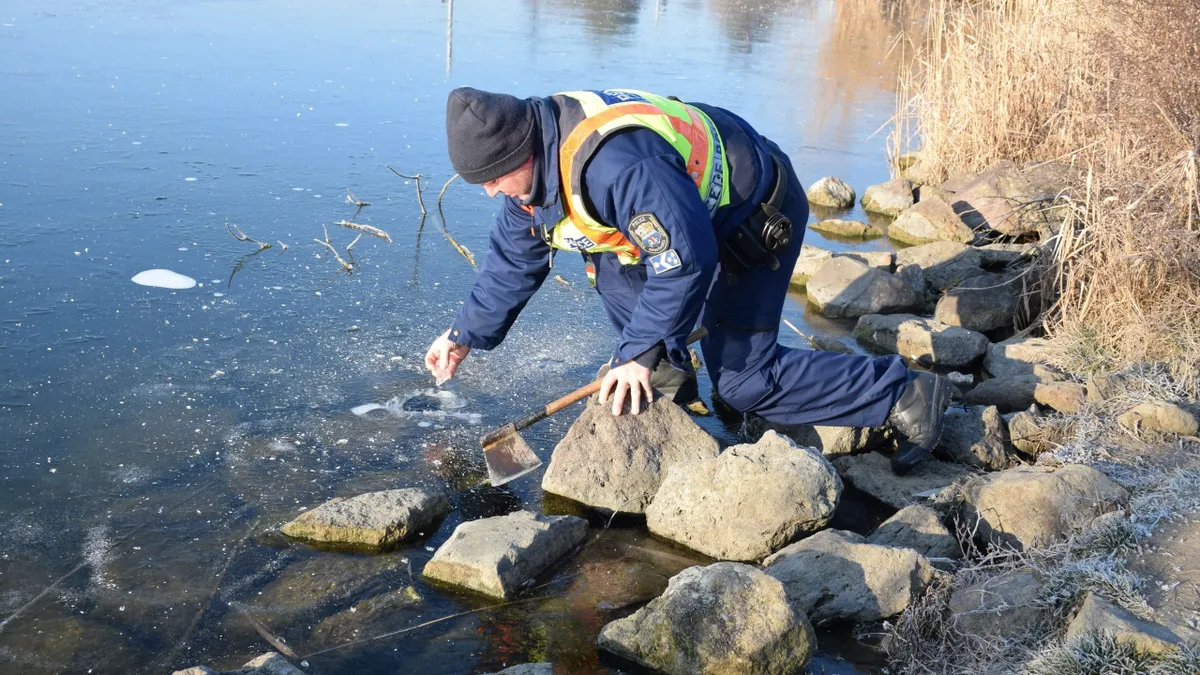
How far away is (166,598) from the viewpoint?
10.4ft

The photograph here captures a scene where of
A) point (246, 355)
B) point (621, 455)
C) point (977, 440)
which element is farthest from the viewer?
point (246, 355)

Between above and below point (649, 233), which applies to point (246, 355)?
below

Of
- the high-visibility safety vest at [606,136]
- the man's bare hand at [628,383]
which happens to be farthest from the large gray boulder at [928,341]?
the man's bare hand at [628,383]

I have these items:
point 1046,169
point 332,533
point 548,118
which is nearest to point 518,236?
point 548,118

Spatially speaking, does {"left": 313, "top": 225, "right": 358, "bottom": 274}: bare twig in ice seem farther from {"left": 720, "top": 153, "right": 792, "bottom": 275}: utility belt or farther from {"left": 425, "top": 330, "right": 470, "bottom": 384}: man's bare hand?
{"left": 720, "top": 153, "right": 792, "bottom": 275}: utility belt

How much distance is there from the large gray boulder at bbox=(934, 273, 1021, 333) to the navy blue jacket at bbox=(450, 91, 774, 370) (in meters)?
2.20

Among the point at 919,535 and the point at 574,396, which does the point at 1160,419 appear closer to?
the point at 919,535

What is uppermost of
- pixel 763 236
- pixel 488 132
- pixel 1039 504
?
pixel 488 132

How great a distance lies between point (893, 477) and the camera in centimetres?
403

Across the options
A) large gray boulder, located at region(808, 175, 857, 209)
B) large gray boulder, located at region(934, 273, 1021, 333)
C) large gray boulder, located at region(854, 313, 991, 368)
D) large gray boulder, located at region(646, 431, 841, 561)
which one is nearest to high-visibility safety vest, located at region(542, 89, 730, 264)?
large gray boulder, located at region(646, 431, 841, 561)

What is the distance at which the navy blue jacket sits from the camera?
3193 mm

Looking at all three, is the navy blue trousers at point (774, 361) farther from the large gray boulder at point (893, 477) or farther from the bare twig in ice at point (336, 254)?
the bare twig in ice at point (336, 254)

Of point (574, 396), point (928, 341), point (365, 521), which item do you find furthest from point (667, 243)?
point (928, 341)

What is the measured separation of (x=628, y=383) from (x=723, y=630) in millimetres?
906
